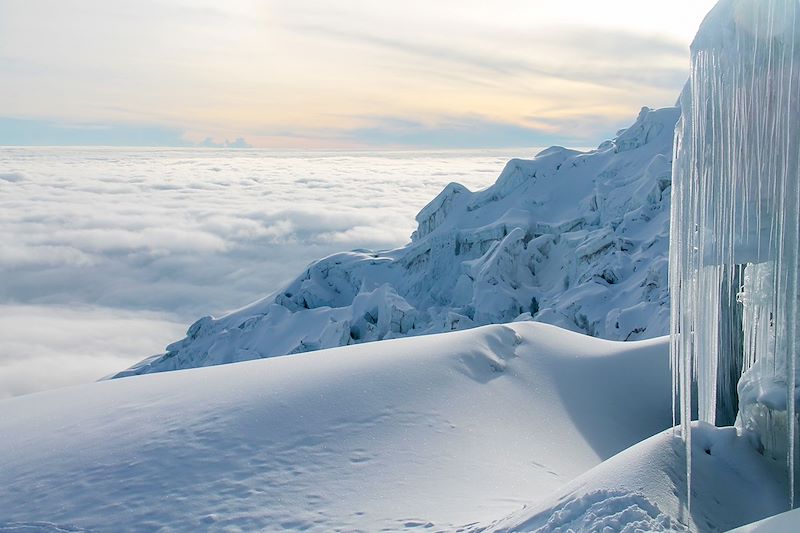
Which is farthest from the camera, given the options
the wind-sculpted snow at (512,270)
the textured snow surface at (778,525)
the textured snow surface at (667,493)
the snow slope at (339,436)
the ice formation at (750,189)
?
the wind-sculpted snow at (512,270)

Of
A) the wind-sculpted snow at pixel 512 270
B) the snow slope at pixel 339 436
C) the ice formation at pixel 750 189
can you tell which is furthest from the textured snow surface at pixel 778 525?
the wind-sculpted snow at pixel 512 270

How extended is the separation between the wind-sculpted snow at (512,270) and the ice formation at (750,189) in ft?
51.1

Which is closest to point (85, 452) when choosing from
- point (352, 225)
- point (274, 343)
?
point (274, 343)

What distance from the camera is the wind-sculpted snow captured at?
93.8 ft

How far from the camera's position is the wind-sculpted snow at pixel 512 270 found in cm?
2858

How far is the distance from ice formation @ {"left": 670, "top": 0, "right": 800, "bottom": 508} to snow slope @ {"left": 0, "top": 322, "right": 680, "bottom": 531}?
2891 mm

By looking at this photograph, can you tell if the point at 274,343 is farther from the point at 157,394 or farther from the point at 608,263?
the point at 157,394

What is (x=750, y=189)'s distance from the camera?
7008 millimetres

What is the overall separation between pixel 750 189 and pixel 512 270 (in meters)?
29.0

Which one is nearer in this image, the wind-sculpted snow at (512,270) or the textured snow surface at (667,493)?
the textured snow surface at (667,493)

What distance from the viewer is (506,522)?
6.65m

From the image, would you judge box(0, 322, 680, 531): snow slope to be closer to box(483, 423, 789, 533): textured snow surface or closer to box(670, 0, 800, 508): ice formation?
box(483, 423, 789, 533): textured snow surface

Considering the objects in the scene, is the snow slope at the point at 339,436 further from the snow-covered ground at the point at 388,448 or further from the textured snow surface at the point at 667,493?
the textured snow surface at the point at 667,493

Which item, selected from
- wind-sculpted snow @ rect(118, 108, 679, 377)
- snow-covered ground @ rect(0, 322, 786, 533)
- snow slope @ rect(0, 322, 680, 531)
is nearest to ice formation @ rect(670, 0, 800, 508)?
snow-covered ground @ rect(0, 322, 786, 533)
